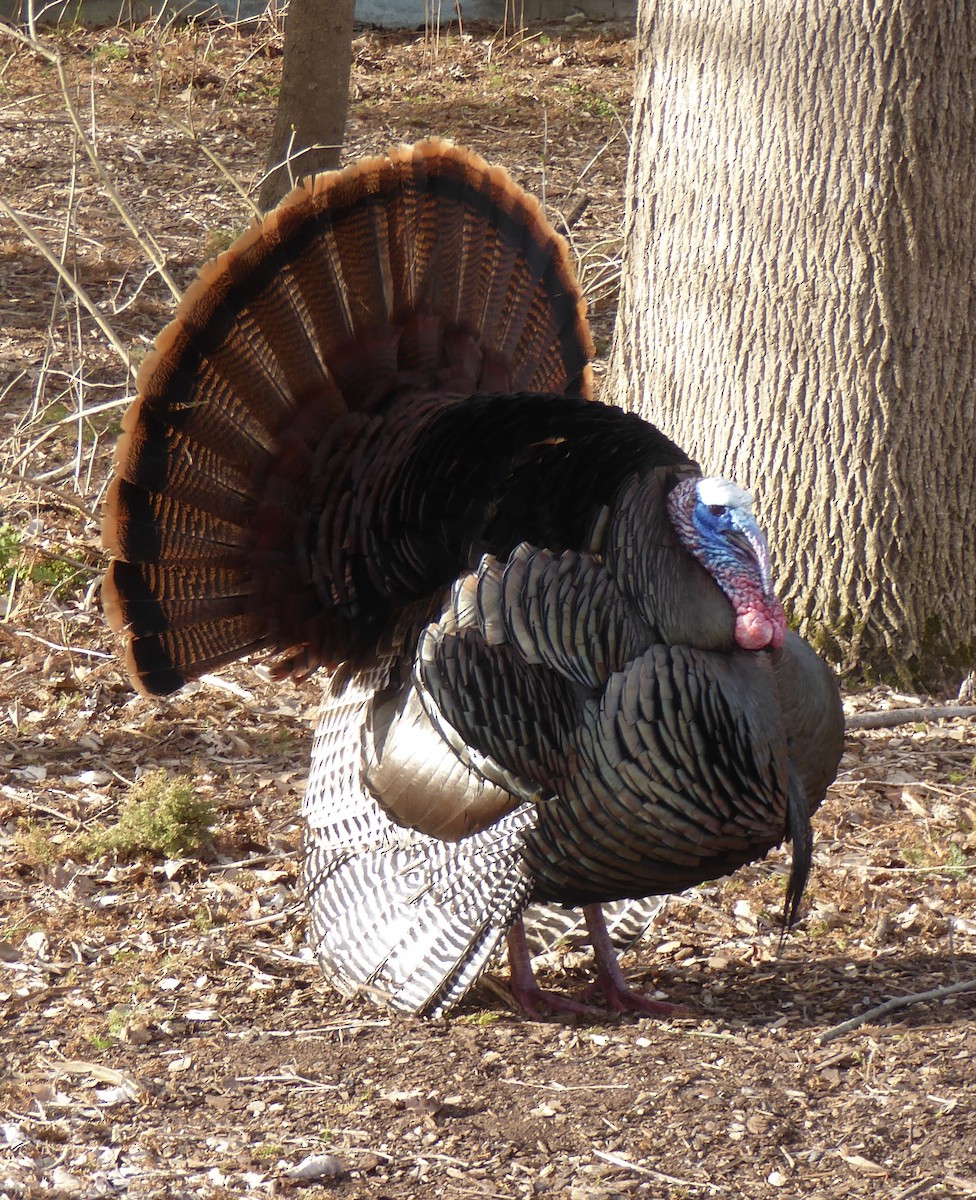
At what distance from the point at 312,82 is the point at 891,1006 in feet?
21.8

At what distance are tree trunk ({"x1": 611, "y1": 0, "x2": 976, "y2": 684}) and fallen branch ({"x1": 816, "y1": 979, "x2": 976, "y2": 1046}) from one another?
1.49 metres

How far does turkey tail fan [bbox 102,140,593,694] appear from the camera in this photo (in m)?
3.52

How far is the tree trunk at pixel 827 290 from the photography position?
164 inches

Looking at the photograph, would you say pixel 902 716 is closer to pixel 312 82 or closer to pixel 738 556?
pixel 738 556

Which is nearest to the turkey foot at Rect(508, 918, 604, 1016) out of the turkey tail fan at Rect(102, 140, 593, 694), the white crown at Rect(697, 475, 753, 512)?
the turkey tail fan at Rect(102, 140, 593, 694)

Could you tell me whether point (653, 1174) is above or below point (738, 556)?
below

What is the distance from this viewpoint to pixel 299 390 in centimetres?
363

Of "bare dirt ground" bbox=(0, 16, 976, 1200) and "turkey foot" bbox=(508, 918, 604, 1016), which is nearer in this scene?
"bare dirt ground" bbox=(0, 16, 976, 1200)

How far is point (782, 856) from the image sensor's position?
4156 mm

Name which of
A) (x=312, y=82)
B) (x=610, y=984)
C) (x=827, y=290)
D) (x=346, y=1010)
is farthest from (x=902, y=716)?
(x=312, y=82)

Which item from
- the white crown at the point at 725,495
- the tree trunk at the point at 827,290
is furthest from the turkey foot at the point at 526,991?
the tree trunk at the point at 827,290

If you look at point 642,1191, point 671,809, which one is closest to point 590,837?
point 671,809

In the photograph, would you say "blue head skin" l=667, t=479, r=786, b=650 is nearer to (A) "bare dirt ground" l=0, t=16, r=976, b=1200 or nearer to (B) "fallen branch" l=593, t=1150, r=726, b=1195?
(A) "bare dirt ground" l=0, t=16, r=976, b=1200

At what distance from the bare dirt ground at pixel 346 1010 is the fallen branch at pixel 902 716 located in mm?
57
